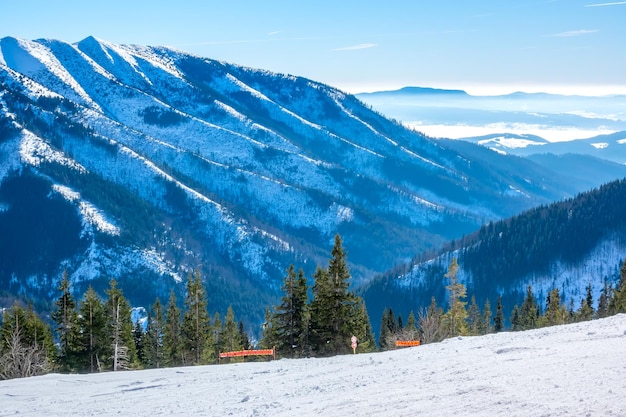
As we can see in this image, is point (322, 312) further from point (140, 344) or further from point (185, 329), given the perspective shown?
point (140, 344)

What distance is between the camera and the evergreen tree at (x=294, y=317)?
55531 mm

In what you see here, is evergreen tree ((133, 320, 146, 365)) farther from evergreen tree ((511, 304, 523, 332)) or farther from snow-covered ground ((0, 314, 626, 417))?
evergreen tree ((511, 304, 523, 332))

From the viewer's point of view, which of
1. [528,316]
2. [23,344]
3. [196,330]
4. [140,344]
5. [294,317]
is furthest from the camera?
[528,316]

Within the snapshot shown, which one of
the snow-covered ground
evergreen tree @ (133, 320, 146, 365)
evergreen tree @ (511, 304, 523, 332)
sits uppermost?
the snow-covered ground

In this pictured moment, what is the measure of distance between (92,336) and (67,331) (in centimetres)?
279

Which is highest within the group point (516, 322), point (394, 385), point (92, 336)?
point (92, 336)

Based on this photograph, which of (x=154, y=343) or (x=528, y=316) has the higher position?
(x=154, y=343)

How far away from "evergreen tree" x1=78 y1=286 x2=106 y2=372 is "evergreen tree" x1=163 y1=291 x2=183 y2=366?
937 centimetres

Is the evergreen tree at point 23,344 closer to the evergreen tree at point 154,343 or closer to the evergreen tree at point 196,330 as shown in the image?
the evergreen tree at point 196,330

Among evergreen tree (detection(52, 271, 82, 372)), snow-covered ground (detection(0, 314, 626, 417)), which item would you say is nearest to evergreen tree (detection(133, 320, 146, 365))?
evergreen tree (detection(52, 271, 82, 372))

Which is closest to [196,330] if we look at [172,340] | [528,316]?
[172,340]

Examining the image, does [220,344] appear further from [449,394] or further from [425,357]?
[449,394]

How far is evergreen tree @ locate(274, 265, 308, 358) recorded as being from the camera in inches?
2186

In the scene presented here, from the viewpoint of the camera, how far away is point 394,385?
94.0 ft
